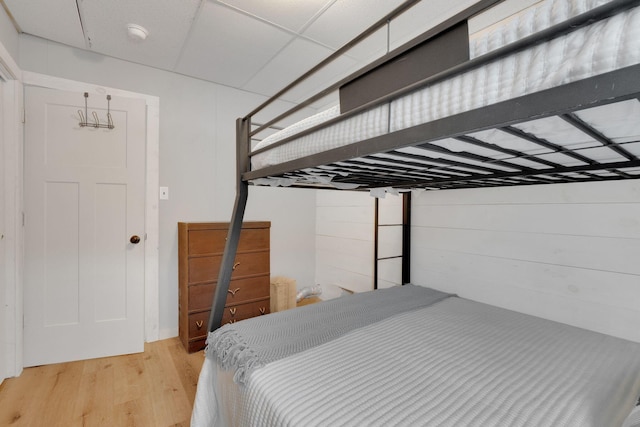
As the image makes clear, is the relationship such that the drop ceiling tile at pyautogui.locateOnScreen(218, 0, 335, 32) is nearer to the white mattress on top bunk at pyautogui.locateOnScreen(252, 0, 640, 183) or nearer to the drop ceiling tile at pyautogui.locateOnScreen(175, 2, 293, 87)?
the drop ceiling tile at pyautogui.locateOnScreen(175, 2, 293, 87)

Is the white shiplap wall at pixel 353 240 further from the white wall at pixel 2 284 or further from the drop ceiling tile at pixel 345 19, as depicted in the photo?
the white wall at pixel 2 284

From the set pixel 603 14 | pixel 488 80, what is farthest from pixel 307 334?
pixel 603 14

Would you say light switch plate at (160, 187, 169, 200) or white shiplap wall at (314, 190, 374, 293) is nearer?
light switch plate at (160, 187, 169, 200)

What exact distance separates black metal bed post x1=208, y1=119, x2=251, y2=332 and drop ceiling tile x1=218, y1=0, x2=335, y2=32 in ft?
2.57

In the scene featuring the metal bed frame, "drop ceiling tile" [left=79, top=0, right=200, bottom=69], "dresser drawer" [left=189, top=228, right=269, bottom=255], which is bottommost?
"dresser drawer" [left=189, top=228, right=269, bottom=255]

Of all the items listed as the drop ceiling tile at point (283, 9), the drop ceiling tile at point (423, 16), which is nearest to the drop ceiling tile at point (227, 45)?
the drop ceiling tile at point (283, 9)

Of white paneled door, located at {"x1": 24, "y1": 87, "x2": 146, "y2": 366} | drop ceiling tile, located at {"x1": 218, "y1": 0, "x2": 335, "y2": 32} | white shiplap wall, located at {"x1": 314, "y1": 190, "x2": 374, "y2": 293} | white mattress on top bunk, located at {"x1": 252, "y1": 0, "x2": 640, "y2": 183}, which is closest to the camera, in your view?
white mattress on top bunk, located at {"x1": 252, "y1": 0, "x2": 640, "y2": 183}

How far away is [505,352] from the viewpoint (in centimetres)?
107

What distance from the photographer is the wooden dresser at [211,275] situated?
216 cm

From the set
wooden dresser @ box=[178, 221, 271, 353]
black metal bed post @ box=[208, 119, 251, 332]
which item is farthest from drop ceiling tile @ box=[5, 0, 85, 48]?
wooden dresser @ box=[178, 221, 271, 353]

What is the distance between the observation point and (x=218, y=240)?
2264 mm

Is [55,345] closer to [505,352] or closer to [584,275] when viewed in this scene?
[505,352]

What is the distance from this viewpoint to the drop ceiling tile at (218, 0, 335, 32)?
1.64 meters

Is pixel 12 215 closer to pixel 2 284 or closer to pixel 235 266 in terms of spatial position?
pixel 2 284
